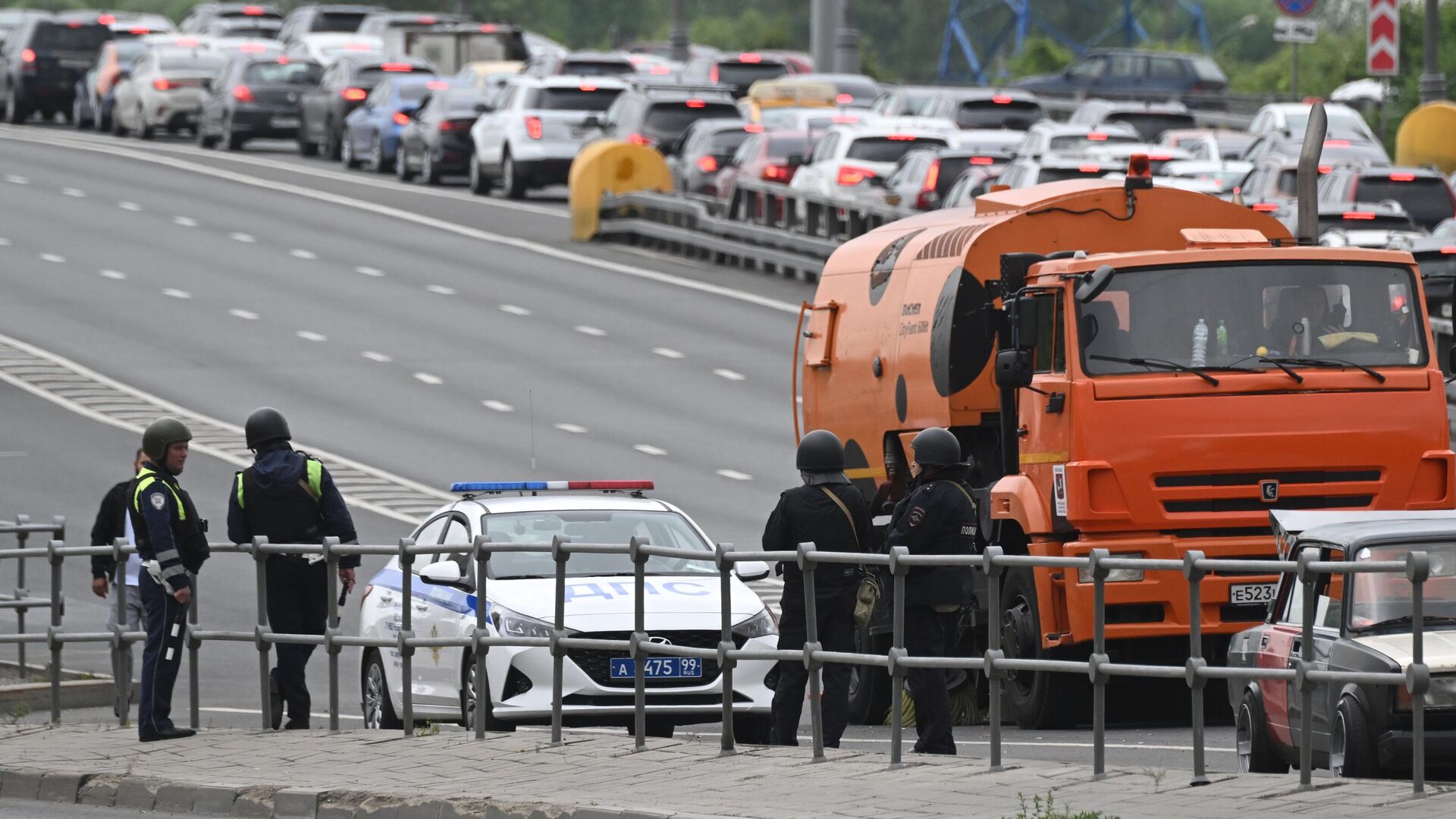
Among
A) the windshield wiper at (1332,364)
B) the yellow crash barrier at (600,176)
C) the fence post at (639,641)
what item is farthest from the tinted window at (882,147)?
the fence post at (639,641)

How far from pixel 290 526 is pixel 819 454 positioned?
3.04m

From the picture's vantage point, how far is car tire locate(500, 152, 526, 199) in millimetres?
45969

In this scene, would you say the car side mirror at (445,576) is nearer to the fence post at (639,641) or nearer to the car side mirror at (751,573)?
the car side mirror at (751,573)

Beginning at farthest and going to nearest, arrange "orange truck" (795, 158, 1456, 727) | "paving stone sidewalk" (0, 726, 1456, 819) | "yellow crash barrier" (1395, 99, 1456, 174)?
"yellow crash barrier" (1395, 99, 1456, 174), "orange truck" (795, 158, 1456, 727), "paving stone sidewalk" (0, 726, 1456, 819)

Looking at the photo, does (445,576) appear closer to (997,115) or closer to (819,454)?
(819,454)

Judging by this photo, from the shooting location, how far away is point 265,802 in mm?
11766

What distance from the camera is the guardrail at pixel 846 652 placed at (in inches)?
388

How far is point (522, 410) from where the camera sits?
28.3 metres

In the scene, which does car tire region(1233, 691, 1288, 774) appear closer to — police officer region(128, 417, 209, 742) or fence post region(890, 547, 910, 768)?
fence post region(890, 547, 910, 768)

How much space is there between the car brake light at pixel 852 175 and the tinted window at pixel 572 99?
900 cm

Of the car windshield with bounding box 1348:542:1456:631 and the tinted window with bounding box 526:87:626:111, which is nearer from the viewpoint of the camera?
the car windshield with bounding box 1348:542:1456:631

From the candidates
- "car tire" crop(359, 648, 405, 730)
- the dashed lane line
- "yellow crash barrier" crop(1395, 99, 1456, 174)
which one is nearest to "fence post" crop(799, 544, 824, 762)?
"car tire" crop(359, 648, 405, 730)

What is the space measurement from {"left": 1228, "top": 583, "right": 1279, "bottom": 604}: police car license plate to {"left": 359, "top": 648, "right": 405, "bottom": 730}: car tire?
15.0 ft

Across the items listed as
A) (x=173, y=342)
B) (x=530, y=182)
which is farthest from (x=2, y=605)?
(x=530, y=182)
